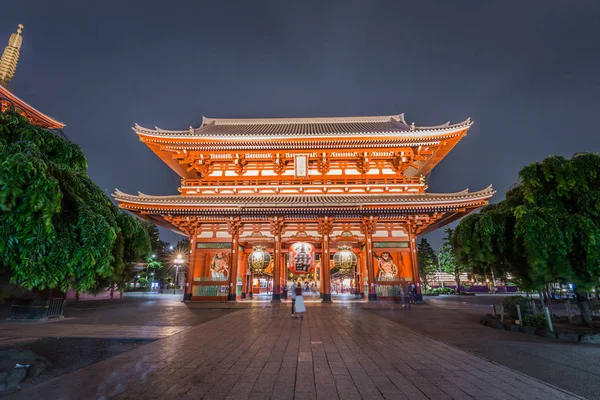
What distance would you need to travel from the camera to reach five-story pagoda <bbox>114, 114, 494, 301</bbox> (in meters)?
16.7

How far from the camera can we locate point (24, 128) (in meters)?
3.89

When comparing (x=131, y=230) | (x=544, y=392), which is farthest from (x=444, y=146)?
(x=131, y=230)

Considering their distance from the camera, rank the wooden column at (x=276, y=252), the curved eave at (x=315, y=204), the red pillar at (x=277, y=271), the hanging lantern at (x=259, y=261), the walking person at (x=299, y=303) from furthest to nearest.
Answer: the wooden column at (x=276, y=252)
the red pillar at (x=277, y=271)
the hanging lantern at (x=259, y=261)
the curved eave at (x=315, y=204)
the walking person at (x=299, y=303)

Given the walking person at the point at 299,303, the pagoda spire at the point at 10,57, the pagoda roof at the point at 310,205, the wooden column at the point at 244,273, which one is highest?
the pagoda spire at the point at 10,57

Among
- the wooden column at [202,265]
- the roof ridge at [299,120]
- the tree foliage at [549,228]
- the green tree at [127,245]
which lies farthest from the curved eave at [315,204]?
the roof ridge at [299,120]

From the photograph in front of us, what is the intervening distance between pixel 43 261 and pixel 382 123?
2666 cm

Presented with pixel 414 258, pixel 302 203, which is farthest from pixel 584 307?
pixel 302 203

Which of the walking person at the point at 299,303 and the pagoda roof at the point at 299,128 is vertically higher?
the pagoda roof at the point at 299,128

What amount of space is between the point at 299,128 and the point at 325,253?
1247cm

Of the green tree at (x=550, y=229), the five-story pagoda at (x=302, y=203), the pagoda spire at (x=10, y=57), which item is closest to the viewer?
the green tree at (x=550, y=229)

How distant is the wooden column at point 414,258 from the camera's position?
663 inches

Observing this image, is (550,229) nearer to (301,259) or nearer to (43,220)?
(43,220)

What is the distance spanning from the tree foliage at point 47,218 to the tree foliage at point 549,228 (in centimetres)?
927

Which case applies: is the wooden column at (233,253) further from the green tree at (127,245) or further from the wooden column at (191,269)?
the green tree at (127,245)
